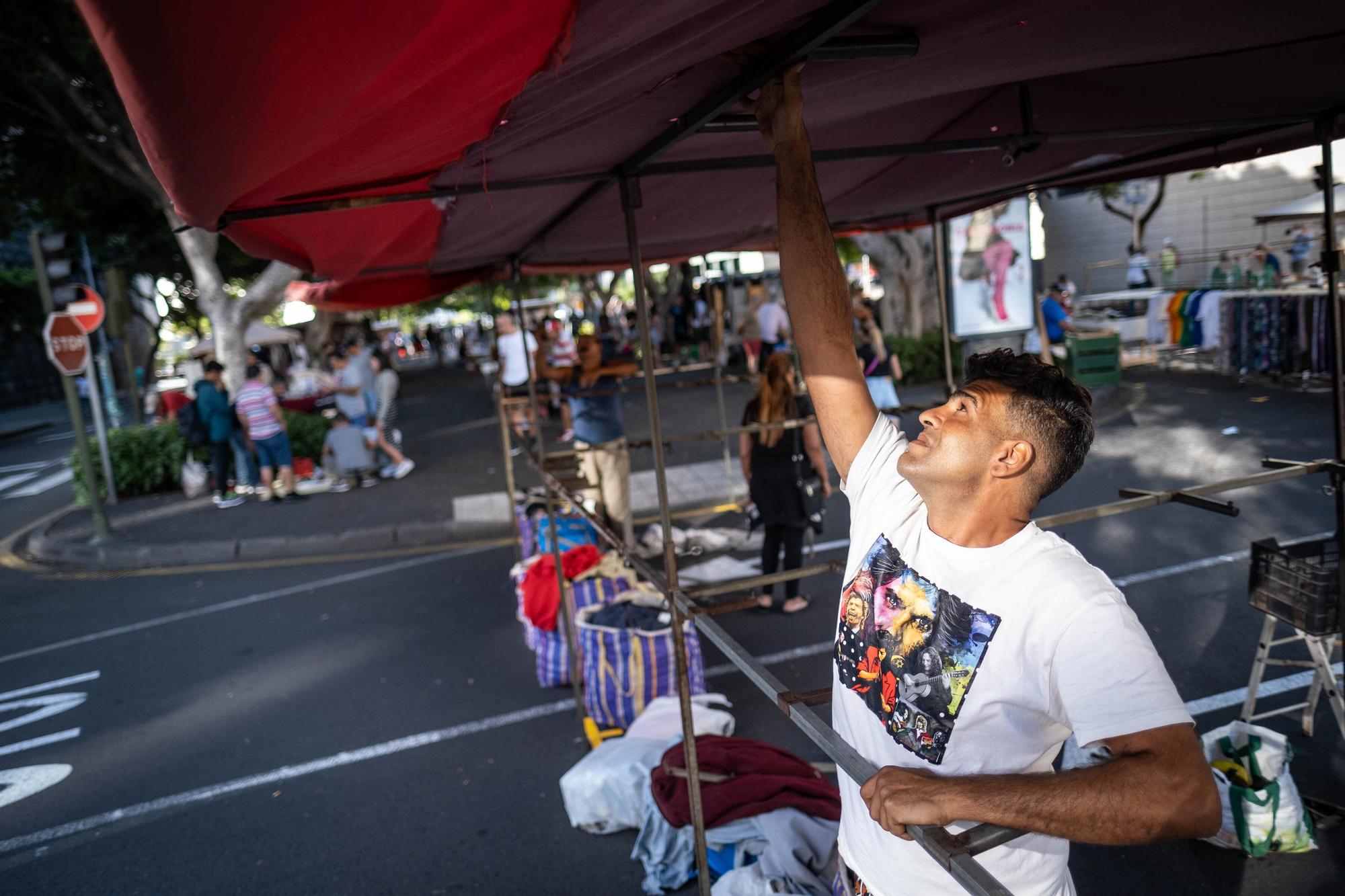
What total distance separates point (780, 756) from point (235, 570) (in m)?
7.46

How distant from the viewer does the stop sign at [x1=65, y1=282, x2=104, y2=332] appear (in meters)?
11.0

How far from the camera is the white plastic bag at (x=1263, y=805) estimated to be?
130 inches

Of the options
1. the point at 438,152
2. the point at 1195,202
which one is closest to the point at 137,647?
the point at 438,152

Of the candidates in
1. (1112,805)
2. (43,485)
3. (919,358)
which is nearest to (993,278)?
(919,358)

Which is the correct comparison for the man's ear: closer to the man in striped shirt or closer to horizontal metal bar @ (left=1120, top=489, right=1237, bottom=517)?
horizontal metal bar @ (left=1120, top=489, right=1237, bottom=517)

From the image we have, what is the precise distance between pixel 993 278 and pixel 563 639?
765 centimetres

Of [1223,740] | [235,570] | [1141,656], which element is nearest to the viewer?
[1141,656]

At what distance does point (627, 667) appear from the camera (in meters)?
4.73

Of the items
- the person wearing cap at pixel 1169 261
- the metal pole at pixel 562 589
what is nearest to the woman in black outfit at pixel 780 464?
the metal pole at pixel 562 589

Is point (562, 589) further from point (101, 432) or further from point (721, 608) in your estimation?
point (101, 432)

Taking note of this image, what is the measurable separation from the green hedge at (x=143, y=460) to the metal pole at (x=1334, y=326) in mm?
12941

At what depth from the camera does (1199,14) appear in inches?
76.5

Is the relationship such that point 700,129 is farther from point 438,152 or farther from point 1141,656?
point 1141,656

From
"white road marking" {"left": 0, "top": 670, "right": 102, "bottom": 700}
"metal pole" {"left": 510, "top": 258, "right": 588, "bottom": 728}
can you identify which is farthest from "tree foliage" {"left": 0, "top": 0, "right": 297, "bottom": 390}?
"metal pole" {"left": 510, "top": 258, "right": 588, "bottom": 728}
